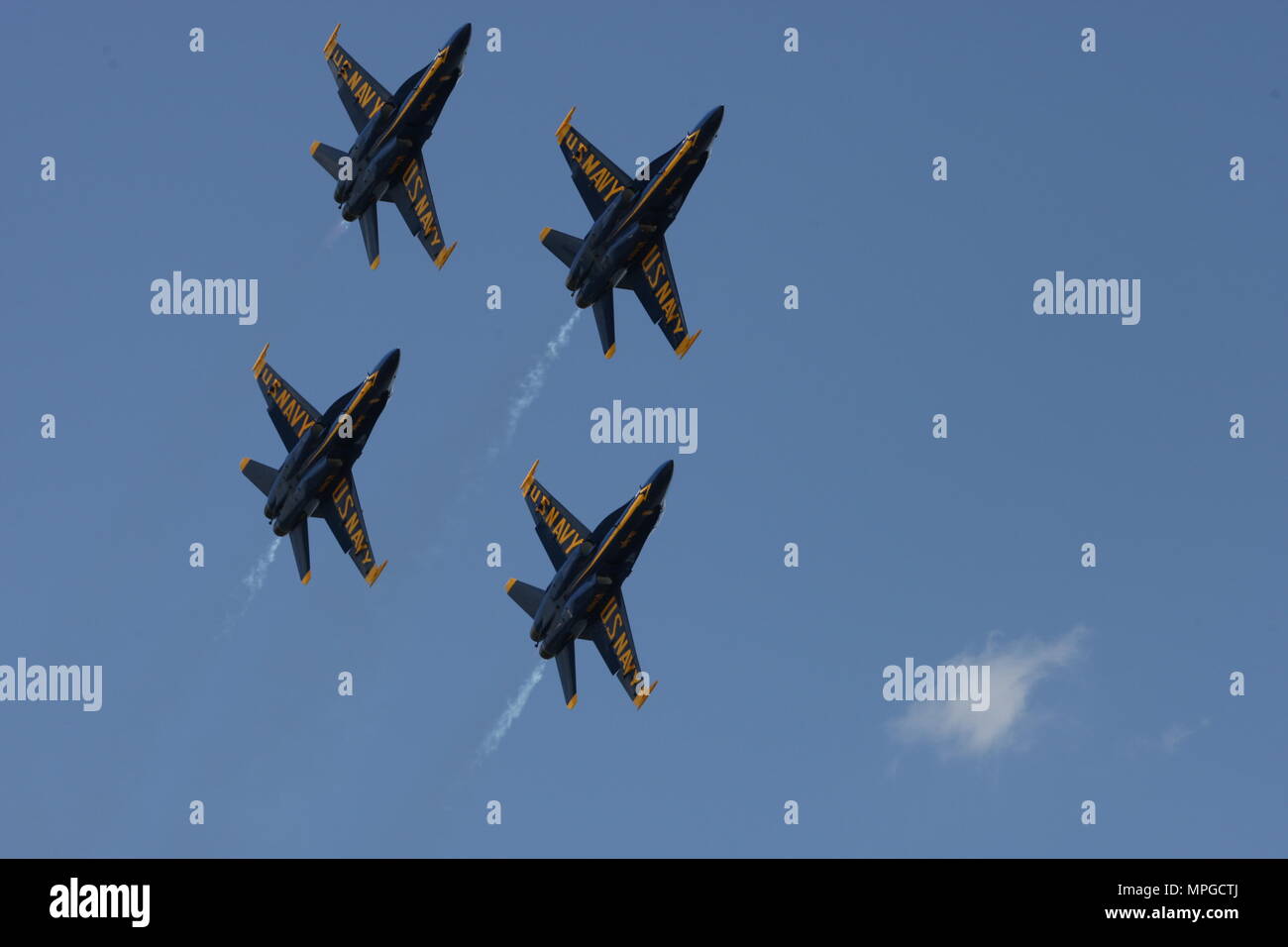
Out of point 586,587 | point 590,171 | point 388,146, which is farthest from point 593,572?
point 388,146

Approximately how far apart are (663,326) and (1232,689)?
3341 centimetres

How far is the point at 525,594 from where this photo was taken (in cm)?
11188

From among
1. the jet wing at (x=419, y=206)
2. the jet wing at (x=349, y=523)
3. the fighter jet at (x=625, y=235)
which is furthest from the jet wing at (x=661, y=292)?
the jet wing at (x=349, y=523)

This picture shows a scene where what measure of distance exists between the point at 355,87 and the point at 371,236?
7.63m

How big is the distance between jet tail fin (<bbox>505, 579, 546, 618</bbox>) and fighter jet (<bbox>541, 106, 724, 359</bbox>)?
39.8ft

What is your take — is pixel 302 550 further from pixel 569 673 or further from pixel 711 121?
pixel 711 121

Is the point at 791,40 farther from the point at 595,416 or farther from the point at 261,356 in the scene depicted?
the point at 261,356

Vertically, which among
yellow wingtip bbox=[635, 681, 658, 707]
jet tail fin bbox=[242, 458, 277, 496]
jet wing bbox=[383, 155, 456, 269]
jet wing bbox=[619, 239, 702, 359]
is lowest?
yellow wingtip bbox=[635, 681, 658, 707]

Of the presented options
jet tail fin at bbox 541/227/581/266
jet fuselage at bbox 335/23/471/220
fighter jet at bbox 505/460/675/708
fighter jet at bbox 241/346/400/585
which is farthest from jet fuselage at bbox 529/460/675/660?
jet fuselage at bbox 335/23/471/220

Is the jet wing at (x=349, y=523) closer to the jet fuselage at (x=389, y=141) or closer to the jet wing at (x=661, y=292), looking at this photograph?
the jet fuselage at (x=389, y=141)

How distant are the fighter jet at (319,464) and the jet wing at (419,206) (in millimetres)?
8653

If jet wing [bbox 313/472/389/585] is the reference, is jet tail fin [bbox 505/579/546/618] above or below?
below

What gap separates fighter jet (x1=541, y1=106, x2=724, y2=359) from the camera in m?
109

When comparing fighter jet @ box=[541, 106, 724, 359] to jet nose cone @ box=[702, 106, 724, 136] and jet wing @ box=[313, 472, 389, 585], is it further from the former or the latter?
jet wing @ box=[313, 472, 389, 585]
